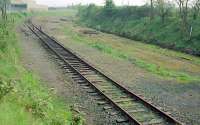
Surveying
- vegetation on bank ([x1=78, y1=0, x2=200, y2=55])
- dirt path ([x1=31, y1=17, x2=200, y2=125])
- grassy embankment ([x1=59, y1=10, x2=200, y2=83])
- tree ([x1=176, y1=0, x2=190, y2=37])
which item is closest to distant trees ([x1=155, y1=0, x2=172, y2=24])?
vegetation on bank ([x1=78, y1=0, x2=200, y2=55])

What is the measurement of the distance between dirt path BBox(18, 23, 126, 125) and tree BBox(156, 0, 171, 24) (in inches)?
756

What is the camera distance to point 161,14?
4184 centimetres

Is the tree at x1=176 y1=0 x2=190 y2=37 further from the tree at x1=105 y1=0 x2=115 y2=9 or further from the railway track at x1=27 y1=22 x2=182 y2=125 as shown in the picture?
the tree at x1=105 y1=0 x2=115 y2=9

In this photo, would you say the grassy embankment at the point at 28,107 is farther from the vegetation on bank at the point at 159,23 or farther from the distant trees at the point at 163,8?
the distant trees at the point at 163,8

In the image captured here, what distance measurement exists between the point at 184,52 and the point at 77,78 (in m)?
14.9

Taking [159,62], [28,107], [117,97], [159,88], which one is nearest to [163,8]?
[159,62]

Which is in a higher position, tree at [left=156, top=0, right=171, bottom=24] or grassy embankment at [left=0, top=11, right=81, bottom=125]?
tree at [left=156, top=0, right=171, bottom=24]

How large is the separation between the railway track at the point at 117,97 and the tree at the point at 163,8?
2206cm

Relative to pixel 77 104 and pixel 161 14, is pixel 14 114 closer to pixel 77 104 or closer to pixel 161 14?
pixel 77 104

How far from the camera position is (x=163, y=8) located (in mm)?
42156

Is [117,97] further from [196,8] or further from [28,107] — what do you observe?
[196,8]

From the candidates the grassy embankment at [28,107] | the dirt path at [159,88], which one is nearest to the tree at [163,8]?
the dirt path at [159,88]

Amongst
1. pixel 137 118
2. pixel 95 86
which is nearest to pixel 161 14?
pixel 95 86

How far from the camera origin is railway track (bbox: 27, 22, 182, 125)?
11391mm
